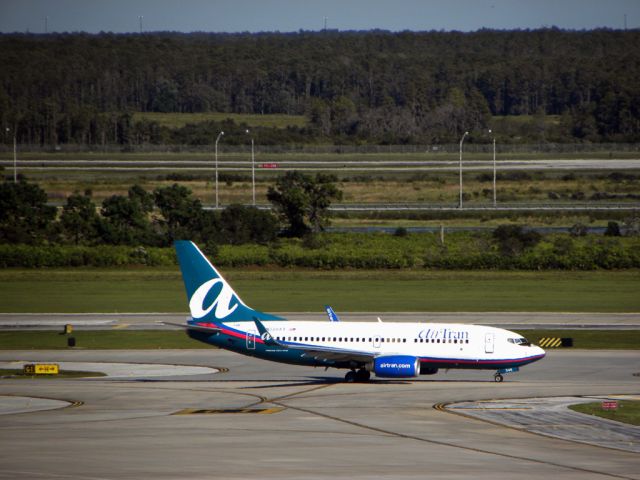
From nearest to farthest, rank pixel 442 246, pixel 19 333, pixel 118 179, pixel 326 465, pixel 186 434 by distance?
pixel 326 465, pixel 186 434, pixel 19 333, pixel 442 246, pixel 118 179

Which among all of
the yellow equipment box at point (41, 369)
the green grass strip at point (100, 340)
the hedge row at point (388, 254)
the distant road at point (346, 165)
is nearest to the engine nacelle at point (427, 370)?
the yellow equipment box at point (41, 369)

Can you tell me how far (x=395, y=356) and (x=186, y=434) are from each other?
1506cm

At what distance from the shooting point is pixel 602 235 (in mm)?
119625

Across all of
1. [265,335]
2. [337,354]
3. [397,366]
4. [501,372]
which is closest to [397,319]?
[501,372]

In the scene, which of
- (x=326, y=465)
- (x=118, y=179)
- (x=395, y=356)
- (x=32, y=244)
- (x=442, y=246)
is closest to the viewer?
(x=326, y=465)

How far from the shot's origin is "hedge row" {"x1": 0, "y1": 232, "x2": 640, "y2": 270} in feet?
346

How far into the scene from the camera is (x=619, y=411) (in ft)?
144

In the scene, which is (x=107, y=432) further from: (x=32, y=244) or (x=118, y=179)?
(x=118, y=179)

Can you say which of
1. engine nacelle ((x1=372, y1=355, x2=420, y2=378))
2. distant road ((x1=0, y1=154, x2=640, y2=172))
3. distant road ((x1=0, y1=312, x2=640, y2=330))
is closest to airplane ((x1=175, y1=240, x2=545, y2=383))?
engine nacelle ((x1=372, y1=355, x2=420, y2=378))

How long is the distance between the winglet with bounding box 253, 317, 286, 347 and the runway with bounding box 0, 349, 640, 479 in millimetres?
2229

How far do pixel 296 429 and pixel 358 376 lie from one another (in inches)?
529

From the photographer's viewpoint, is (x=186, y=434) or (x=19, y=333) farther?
(x=19, y=333)

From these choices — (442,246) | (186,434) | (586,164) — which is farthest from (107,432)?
(586,164)

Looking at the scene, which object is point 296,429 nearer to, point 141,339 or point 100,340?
point 141,339
